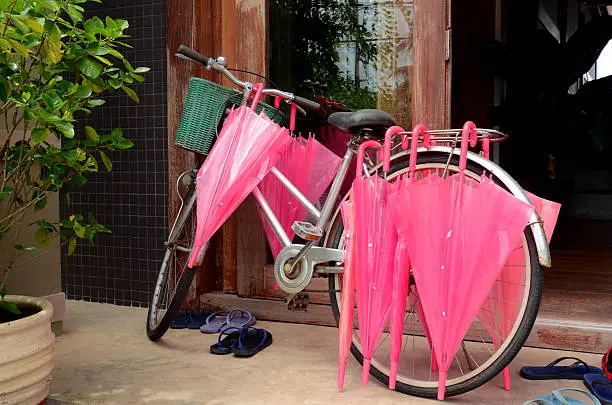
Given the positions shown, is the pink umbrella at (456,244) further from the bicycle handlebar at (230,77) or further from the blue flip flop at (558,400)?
the bicycle handlebar at (230,77)

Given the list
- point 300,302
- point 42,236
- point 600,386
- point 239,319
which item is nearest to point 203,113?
point 42,236

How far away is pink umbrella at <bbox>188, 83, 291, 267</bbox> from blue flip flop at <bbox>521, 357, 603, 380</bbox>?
1079 mm

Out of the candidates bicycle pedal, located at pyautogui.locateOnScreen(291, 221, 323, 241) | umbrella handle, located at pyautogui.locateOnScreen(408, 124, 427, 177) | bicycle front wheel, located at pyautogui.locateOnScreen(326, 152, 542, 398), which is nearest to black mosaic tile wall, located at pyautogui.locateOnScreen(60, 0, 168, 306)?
bicycle pedal, located at pyautogui.locateOnScreen(291, 221, 323, 241)

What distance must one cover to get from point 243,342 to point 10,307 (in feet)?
2.89

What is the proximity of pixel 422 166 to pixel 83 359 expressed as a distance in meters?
1.36

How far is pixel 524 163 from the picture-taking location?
5574mm

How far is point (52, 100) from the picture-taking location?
5.56 ft

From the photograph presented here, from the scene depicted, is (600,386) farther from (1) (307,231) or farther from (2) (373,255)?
(1) (307,231)

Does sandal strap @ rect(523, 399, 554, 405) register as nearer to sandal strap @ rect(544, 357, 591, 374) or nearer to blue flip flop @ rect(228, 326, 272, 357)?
sandal strap @ rect(544, 357, 591, 374)

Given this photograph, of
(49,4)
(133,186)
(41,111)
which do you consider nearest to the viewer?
(49,4)

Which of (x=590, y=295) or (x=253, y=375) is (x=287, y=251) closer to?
(x=253, y=375)

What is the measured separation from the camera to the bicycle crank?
7.07 ft

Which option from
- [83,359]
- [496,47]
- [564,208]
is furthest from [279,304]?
[564,208]

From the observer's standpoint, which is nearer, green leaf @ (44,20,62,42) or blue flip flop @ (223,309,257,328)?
green leaf @ (44,20,62,42)
